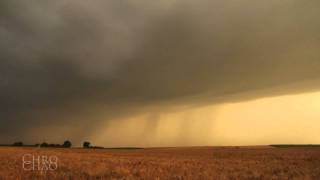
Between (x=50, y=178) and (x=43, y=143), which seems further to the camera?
(x=43, y=143)

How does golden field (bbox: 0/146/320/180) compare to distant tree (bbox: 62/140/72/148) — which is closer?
golden field (bbox: 0/146/320/180)

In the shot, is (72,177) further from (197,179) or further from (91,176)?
(197,179)

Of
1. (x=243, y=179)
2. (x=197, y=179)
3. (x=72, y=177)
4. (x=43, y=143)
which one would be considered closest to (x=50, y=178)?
(x=72, y=177)

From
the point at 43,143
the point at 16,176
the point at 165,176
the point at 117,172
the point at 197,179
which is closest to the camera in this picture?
the point at 16,176

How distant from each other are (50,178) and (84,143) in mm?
141570

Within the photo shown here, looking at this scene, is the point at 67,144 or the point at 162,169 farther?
the point at 67,144

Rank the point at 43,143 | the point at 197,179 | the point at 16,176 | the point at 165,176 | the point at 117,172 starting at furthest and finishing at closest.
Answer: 1. the point at 43,143
2. the point at 117,172
3. the point at 165,176
4. the point at 197,179
5. the point at 16,176

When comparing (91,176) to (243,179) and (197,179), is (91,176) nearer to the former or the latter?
(197,179)

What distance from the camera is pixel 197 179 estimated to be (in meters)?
18.3

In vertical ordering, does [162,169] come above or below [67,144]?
below

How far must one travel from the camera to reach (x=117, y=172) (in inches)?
832

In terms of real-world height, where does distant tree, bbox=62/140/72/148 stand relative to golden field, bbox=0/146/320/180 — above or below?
above

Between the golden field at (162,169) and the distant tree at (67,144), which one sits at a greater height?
the distant tree at (67,144)

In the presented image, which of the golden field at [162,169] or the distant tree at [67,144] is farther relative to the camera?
the distant tree at [67,144]
